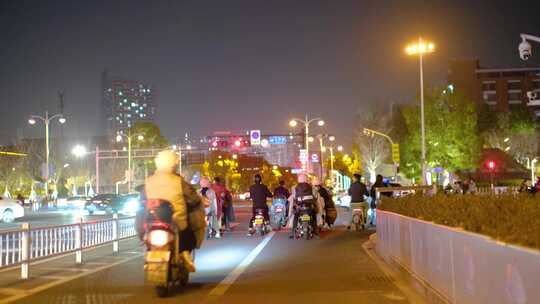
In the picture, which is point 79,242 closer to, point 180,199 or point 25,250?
point 25,250

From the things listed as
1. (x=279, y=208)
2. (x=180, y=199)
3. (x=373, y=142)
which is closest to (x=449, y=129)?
(x=373, y=142)

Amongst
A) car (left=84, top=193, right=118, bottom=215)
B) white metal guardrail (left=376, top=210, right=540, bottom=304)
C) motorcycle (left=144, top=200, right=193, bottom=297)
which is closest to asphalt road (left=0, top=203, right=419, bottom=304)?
motorcycle (left=144, top=200, right=193, bottom=297)

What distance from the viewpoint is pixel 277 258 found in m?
Answer: 14.3

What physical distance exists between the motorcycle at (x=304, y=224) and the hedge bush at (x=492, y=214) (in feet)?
25.0

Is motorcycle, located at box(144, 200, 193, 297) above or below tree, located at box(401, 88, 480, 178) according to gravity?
below

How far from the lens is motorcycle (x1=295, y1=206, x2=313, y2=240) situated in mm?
19022

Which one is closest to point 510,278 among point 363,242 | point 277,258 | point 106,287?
point 106,287

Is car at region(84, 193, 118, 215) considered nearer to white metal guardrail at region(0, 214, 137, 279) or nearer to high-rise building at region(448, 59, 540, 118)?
white metal guardrail at region(0, 214, 137, 279)

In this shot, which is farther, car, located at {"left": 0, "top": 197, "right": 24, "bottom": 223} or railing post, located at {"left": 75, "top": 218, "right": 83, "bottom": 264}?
car, located at {"left": 0, "top": 197, "right": 24, "bottom": 223}

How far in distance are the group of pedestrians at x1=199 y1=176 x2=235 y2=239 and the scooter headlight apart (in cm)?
1029

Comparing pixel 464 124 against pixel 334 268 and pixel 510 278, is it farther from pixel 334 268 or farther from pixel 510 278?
pixel 510 278

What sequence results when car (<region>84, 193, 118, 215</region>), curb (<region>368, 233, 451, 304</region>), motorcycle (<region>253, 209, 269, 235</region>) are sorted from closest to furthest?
curb (<region>368, 233, 451, 304</region>), motorcycle (<region>253, 209, 269, 235</region>), car (<region>84, 193, 118, 215</region>)

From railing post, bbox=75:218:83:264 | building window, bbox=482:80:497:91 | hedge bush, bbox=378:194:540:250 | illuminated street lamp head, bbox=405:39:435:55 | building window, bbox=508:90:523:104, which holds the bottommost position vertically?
railing post, bbox=75:218:83:264

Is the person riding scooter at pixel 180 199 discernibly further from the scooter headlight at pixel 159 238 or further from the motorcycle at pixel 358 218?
the motorcycle at pixel 358 218
